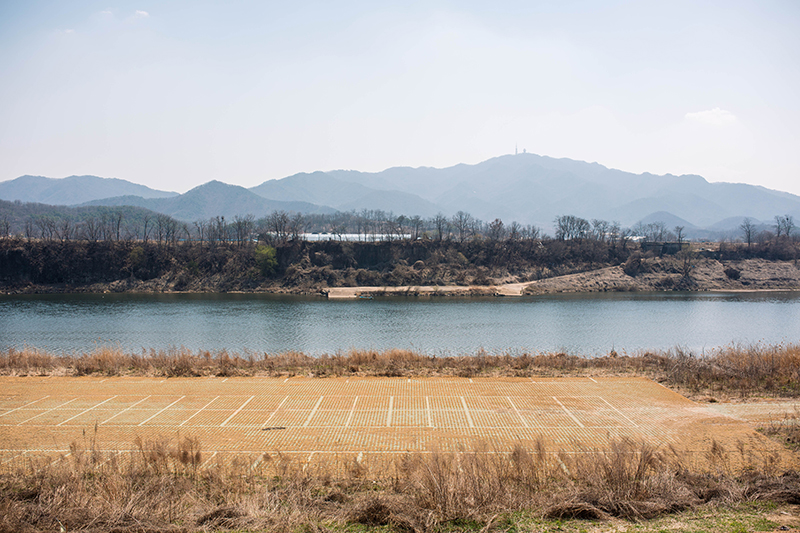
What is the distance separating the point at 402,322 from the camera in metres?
43.0

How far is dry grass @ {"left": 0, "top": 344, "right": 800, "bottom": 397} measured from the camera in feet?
65.9

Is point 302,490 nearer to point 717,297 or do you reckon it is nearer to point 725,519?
point 725,519

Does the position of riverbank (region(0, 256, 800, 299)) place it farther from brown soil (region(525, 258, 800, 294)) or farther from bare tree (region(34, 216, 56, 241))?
bare tree (region(34, 216, 56, 241))

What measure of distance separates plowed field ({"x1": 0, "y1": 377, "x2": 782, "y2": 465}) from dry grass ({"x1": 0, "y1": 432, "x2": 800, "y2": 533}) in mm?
1247

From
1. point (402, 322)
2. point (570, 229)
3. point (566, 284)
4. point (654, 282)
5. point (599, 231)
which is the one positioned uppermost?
point (570, 229)

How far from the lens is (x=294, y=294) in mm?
66062

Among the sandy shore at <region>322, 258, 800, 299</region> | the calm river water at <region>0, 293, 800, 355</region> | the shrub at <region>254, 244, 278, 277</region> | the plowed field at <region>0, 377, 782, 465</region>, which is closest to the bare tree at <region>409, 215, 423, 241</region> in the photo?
the sandy shore at <region>322, 258, 800, 299</region>

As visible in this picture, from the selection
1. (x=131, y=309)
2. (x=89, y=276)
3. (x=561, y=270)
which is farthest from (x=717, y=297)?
(x=89, y=276)

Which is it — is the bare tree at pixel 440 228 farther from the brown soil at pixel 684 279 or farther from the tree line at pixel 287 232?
the brown soil at pixel 684 279

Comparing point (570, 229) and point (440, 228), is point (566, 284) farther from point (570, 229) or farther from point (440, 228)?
point (570, 229)

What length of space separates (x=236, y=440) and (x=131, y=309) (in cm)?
4445

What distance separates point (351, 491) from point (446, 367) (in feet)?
41.1

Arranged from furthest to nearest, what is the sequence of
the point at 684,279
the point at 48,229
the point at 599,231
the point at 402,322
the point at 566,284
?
the point at 599,231
the point at 48,229
the point at 684,279
the point at 566,284
the point at 402,322

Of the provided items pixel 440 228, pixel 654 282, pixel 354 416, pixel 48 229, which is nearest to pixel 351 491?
pixel 354 416
